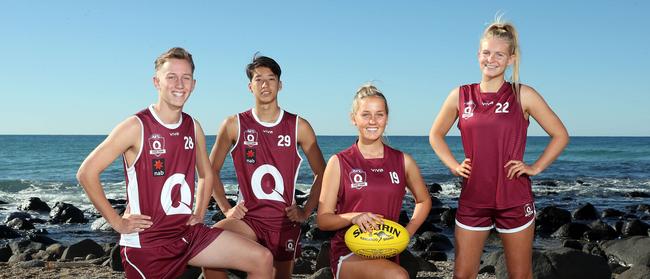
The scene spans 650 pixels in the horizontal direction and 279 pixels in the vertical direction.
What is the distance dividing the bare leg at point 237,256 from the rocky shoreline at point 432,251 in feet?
11.6

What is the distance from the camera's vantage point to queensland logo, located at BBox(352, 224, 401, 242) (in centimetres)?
455

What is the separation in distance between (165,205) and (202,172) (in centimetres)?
47

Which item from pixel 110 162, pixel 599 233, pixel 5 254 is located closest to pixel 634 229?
pixel 599 233

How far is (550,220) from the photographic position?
17.8 metres

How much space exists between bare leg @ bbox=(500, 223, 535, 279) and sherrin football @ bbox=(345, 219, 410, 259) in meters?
1.11

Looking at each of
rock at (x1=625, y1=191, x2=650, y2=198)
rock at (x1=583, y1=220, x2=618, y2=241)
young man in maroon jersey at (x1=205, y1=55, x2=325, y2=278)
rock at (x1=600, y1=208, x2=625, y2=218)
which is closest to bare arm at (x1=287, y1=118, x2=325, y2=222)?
young man in maroon jersey at (x1=205, y1=55, x2=325, y2=278)

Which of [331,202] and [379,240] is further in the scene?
[331,202]

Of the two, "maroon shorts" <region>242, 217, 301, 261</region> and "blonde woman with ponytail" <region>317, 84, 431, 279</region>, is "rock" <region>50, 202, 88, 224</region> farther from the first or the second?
"blonde woman with ponytail" <region>317, 84, 431, 279</region>

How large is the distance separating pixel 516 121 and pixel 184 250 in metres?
2.84

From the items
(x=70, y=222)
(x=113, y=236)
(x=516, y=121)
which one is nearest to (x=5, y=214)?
(x=70, y=222)

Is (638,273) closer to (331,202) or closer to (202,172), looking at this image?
(331,202)

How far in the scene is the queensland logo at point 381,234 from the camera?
455 centimetres

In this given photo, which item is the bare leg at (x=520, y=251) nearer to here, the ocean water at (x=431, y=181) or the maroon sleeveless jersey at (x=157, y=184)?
the maroon sleeveless jersey at (x=157, y=184)

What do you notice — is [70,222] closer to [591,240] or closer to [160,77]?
[591,240]
